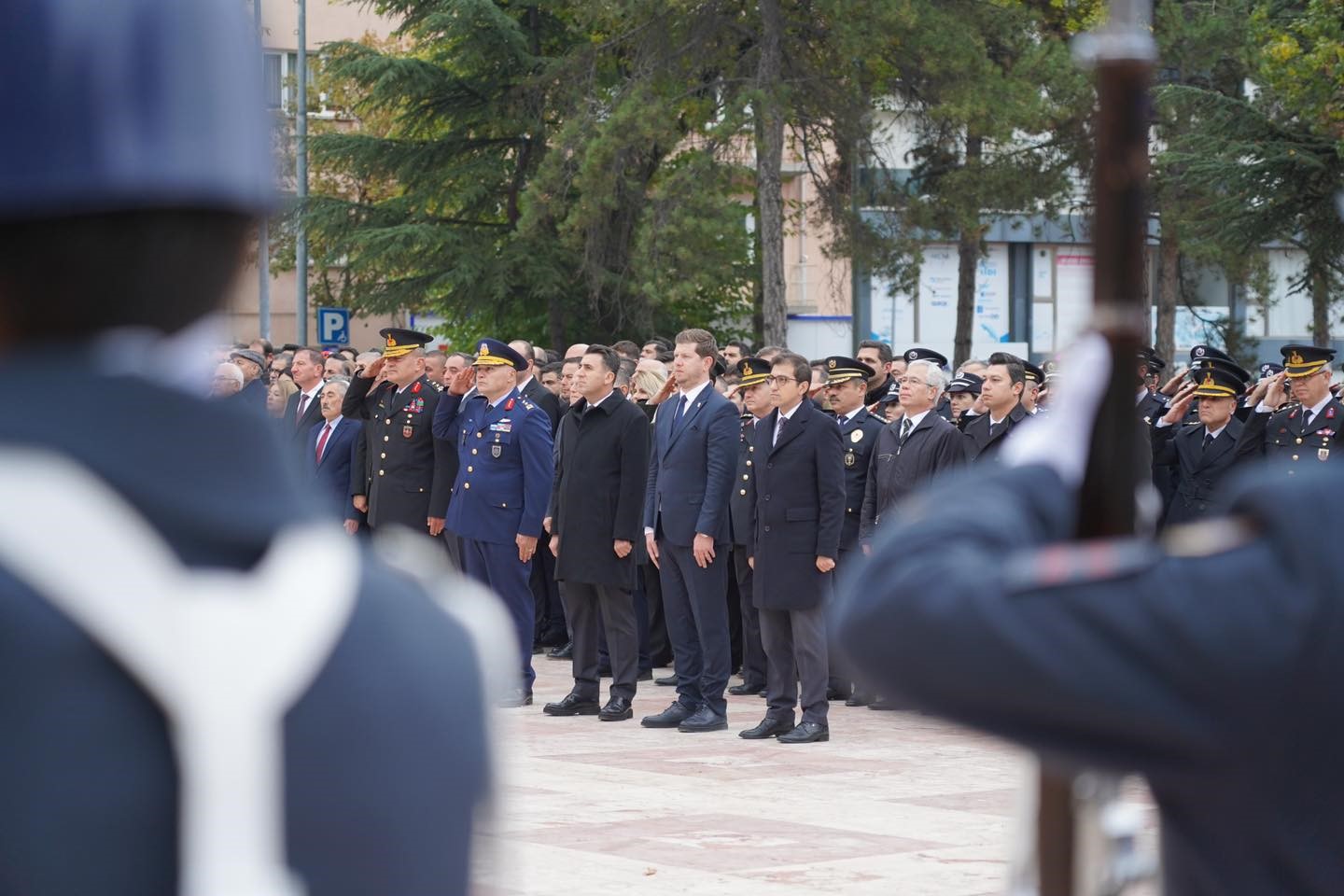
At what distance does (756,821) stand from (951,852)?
0.97 metres

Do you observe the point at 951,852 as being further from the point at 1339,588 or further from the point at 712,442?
the point at 1339,588

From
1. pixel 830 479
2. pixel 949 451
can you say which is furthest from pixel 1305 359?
pixel 830 479

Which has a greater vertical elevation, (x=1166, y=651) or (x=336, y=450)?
(x=1166, y=651)

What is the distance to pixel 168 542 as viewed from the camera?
1152 millimetres

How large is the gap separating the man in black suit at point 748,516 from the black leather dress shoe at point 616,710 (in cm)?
112

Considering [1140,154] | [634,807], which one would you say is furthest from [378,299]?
[1140,154]

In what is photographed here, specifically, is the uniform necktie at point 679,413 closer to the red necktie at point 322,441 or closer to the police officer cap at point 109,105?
the red necktie at point 322,441

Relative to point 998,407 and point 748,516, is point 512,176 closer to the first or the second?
point 998,407

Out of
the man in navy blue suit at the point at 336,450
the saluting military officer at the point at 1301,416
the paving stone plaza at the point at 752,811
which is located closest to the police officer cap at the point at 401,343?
the man in navy blue suit at the point at 336,450

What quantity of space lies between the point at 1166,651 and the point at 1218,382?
1330 centimetres

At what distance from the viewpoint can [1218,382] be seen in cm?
1429

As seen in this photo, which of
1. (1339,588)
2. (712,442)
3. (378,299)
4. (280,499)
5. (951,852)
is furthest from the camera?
(378,299)

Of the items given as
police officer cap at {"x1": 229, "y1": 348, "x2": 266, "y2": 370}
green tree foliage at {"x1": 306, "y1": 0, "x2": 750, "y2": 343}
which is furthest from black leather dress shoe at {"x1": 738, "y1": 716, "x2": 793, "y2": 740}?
green tree foliage at {"x1": 306, "y1": 0, "x2": 750, "y2": 343}

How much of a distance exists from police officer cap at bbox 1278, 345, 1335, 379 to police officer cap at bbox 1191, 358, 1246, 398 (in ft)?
2.62
